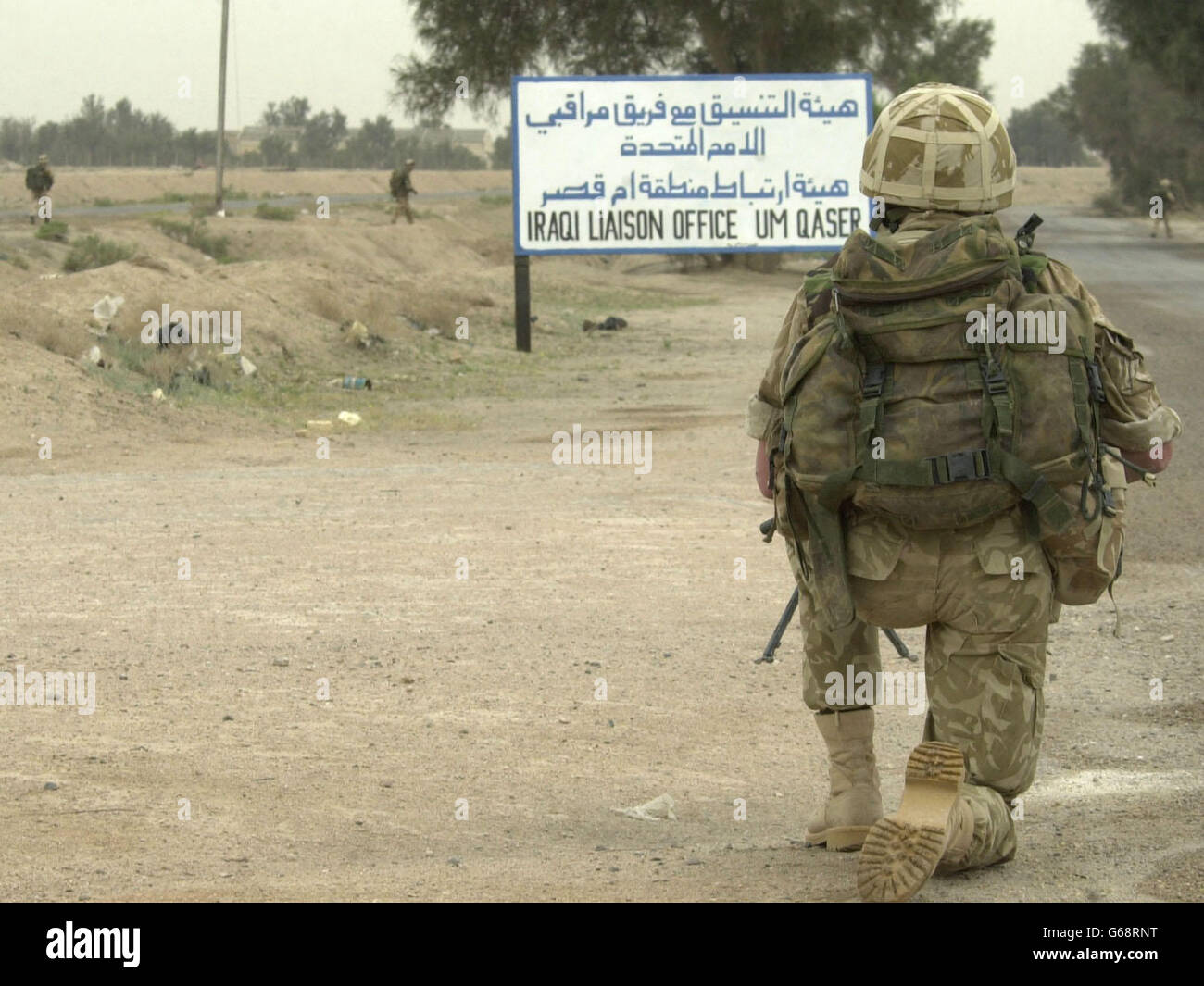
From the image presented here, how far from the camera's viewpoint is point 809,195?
18828 millimetres

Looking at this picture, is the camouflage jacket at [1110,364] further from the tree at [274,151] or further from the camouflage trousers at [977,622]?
the tree at [274,151]

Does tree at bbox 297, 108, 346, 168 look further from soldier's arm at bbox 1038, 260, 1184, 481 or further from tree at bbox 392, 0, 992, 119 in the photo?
soldier's arm at bbox 1038, 260, 1184, 481

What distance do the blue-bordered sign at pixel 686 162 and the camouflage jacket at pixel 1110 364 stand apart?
15.0 metres

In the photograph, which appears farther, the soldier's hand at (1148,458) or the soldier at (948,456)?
the soldier's hand at (1148,458)

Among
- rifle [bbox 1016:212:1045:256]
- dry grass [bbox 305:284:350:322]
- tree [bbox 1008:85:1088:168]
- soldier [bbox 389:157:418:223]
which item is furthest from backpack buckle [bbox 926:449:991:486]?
tree [bbox 1008:85:1088:168]

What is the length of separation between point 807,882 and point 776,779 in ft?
3.88

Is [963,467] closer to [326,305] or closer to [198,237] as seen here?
[326,305]

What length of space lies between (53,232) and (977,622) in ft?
89.3

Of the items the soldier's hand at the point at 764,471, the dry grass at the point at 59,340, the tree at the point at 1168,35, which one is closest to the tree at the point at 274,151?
the tree at the point at 1168,35

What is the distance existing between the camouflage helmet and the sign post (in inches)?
585

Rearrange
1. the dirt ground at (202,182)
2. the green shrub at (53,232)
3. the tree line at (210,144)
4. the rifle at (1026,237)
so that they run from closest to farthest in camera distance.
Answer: the rifle at (1026,237) < the green shrub at (53,232) < the dirt ground at (202,182) < the tree line at (210,144)

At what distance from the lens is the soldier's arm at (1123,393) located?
3242 millimetres

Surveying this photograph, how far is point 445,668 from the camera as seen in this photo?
224 inches

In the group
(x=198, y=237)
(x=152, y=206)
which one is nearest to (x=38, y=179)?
(x=198, y=237)
